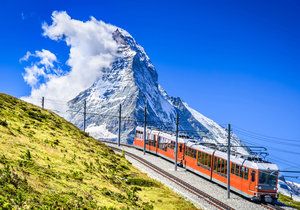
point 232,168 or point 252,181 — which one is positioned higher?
point 232,168

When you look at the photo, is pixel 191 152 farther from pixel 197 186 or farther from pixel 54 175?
pixel 54 175

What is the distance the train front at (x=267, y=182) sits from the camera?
1820 inches

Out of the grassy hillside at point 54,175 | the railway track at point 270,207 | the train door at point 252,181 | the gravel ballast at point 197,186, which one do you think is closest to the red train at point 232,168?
the train door at point 252,181

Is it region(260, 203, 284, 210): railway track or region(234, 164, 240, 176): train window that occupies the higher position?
region(234, 164, 240, 176): train window

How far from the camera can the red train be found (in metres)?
46.4

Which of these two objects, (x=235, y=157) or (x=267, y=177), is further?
(x=235, y=157)

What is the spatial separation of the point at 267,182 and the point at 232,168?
481cm

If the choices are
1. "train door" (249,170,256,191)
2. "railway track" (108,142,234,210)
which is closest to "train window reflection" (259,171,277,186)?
"train door" (249,170,256,191)

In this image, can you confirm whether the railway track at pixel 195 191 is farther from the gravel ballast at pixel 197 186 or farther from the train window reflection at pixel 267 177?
the train window reflection at pixel 267 177

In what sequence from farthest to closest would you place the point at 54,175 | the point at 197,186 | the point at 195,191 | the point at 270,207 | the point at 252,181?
1. the point at 197,186
2. the point at 195,191
3. the point at 252,181
4. the point at 270,207
5. the point at 54,175

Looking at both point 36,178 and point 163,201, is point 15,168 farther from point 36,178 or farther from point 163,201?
point 163,201

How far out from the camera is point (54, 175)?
25.9 metres

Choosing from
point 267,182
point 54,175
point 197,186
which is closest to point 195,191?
point 197,186

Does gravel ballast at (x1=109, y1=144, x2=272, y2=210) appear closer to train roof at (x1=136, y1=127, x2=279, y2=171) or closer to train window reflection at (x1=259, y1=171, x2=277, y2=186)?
train window reflection at (x1=259, y1=171, x2=277, y2=186)
